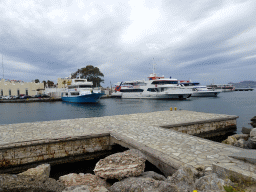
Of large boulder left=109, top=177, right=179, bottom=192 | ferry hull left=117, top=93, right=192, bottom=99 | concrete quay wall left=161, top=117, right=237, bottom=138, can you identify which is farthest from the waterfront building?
large boulder left=109, top=177, right=179, bottom=192

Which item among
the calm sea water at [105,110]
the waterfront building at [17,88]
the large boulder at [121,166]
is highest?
the waterfront building at [17,88]

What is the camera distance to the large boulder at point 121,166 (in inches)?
136

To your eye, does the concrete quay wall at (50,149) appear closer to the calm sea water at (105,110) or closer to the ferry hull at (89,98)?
the calm sea water at (105,110)

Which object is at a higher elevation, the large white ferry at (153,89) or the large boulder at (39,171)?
the large white ferry at (153,89)

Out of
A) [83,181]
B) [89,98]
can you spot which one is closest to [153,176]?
[83,181]

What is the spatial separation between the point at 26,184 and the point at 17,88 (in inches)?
2702

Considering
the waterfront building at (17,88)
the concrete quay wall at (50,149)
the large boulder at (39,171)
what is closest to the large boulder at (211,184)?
the large boulder at (39,171)

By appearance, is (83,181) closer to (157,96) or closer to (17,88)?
(157,96)

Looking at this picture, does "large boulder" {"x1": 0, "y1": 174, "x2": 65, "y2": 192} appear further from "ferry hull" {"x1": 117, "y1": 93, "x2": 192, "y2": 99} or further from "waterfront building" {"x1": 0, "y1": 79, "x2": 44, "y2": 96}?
"waterfront building" {"x1": 0, "y1": 79, "x2": 44, "y2": 96}

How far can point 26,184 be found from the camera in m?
2.68

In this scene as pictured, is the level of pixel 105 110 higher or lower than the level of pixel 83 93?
lower

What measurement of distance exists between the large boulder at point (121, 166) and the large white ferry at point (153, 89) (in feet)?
121

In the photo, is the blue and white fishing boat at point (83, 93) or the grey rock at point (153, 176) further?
the blue and white fishing boat at point (83, 93)

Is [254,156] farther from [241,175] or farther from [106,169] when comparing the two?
[106,169]
